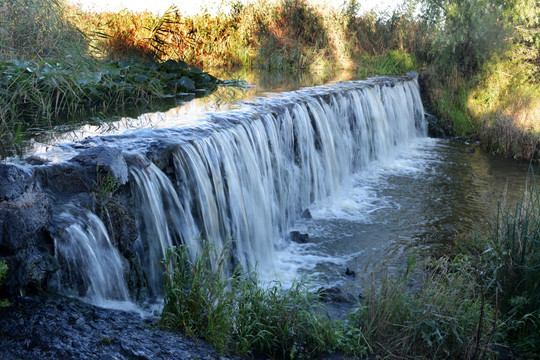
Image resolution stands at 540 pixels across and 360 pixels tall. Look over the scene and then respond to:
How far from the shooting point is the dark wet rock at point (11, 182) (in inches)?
139

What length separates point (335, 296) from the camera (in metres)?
5.20

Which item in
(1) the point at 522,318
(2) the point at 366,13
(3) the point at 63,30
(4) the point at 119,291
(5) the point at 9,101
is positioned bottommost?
(1) the point at 522,318

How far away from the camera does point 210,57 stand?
16.7 meters

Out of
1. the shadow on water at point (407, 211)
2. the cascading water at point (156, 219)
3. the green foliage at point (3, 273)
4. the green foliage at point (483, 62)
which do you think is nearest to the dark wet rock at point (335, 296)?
the shadow on water at point (407, 211)

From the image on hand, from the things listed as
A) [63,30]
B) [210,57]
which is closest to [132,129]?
[63,30]

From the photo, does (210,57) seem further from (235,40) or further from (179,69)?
(179,69)

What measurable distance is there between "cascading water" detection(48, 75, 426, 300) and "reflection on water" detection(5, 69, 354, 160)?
56 cm

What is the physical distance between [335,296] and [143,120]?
401cm

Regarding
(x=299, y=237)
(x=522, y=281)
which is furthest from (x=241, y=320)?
(x=299, y=237)

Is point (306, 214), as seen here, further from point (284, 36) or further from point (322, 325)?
point (284, 36)

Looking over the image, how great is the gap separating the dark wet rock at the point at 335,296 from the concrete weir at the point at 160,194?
46.1 inches

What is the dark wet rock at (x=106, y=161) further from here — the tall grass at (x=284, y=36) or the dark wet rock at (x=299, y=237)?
the tall grass at (x=284, y=36)

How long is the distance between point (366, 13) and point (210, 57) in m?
5.82

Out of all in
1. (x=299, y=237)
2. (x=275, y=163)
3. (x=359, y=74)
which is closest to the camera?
(x=299, y=237)
